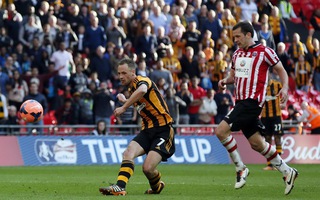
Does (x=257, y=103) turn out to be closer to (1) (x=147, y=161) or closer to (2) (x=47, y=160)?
(1) (x=147, y=161)

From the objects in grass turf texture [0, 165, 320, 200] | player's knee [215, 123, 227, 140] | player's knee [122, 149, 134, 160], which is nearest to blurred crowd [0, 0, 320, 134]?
grass turf texture [0, 165, 320, 200]

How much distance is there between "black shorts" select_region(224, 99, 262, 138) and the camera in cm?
1409

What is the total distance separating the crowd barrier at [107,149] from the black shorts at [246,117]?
10.4 metres

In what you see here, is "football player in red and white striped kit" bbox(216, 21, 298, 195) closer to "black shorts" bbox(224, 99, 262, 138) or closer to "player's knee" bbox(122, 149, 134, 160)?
"black shorts" bbox(224, 99, 262, 138)

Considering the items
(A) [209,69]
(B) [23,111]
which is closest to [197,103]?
(A) [209,69]

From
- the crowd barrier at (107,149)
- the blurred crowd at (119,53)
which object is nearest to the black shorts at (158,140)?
the crowd barrier at (107,149)

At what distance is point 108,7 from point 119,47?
2383 millimetres

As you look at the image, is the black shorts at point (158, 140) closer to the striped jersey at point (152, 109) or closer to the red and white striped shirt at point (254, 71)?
the striped jersey at point (152, 109)

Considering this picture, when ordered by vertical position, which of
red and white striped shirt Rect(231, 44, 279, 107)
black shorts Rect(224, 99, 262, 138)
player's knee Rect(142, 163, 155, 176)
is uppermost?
red and white striped shirt Rect(231, 44, 279, 107)

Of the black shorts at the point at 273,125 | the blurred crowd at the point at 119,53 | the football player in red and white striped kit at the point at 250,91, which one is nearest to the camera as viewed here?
the football player in red and white striped kit at the point at 250,91

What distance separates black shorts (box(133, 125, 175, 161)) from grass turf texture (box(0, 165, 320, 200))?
644mm

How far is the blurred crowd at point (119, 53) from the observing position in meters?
25.8

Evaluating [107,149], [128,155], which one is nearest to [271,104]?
[107,149]

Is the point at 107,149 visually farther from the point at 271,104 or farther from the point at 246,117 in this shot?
the point at 246,117
